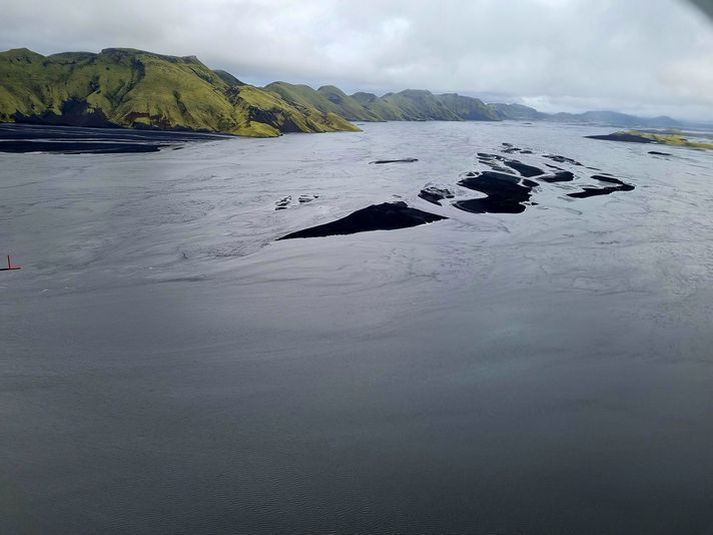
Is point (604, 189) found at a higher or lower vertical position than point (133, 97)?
lower

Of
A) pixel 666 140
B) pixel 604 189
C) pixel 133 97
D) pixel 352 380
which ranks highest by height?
pixel 133 97

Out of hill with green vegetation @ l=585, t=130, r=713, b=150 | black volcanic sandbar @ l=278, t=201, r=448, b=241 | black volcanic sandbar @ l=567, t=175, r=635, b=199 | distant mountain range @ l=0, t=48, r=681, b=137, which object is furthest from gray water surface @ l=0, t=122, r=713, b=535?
hill with green vegetation @ l=585, t=130, r=713, b=150

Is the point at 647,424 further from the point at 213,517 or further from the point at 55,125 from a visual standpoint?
the point at 55,125

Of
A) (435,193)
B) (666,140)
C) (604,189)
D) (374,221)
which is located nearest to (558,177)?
(604,189)

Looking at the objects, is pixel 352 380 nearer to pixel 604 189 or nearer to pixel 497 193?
pixel 497 193

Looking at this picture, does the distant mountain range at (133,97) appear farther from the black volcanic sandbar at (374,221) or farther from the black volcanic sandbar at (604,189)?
the black volcanic sandbar at (374,221)

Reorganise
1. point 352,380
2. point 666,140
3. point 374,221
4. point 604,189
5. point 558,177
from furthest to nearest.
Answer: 1. point 666,140
2. point 558,177
3. point 604,189
4. point 374,221
5. point 352,380

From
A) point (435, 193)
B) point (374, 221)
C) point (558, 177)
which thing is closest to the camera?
point (374, 221)

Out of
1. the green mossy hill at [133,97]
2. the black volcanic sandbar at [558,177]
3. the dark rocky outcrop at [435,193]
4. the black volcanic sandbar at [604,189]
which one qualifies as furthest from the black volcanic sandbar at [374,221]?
the green mossy hill at [133,97]
